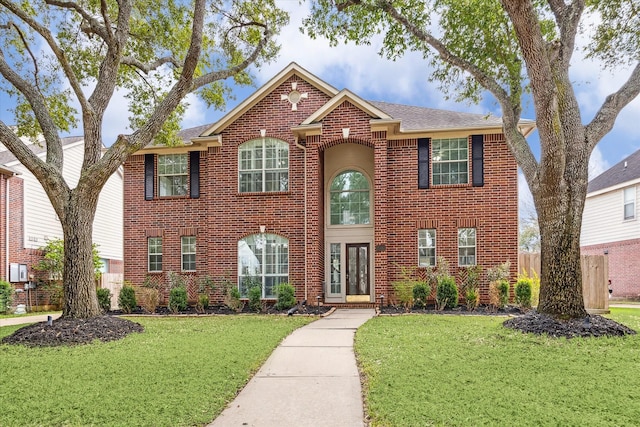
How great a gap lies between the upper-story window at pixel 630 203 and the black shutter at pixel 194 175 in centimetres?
2035

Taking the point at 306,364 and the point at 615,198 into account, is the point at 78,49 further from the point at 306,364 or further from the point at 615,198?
the point at 615,198

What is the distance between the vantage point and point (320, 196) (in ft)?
50.8

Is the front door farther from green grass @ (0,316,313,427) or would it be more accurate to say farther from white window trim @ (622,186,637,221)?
white window trim @ (622,186,637,221)

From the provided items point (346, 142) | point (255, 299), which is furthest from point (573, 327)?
point (346, 142)

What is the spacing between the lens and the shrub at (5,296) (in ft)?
51.0

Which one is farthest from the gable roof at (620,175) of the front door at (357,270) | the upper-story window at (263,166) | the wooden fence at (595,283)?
the upper-story window at (263,166)

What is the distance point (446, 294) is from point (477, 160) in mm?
4501

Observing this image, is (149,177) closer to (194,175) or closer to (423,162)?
(194,175)

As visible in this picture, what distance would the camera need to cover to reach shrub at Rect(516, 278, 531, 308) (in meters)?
13.0

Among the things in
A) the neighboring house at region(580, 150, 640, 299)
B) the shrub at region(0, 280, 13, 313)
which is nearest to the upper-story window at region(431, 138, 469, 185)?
the neighboring house at region(580, 150, 640, 299)

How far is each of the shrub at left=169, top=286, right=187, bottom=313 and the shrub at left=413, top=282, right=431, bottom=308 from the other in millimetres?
7089

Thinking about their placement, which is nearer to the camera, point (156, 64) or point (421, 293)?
point (156, 64)

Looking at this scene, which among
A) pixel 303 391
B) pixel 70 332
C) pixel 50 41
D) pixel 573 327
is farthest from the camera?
pixel 50 41

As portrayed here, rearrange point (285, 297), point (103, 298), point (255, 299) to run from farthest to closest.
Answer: point (103, 298) < point (255, 299) < point (285, 297)
